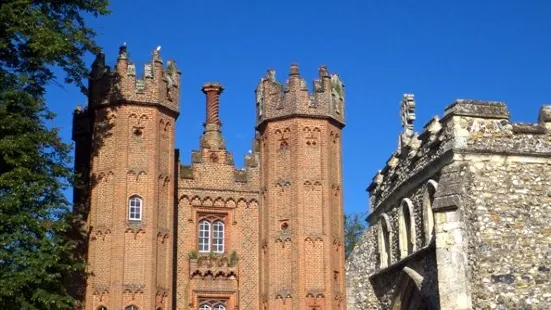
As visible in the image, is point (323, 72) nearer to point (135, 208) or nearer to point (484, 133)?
point (135, 208)

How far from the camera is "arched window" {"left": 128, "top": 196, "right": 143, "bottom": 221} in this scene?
102 feet

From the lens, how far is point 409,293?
22547mm

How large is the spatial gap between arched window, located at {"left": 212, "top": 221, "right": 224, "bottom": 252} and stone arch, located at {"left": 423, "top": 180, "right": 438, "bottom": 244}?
12.9 metres

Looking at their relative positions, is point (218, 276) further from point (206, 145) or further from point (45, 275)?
point (45, 275)

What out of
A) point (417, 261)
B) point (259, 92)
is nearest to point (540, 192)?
point (417, 261)

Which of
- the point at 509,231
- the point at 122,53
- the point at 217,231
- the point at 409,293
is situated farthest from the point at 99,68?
the point at 509,231

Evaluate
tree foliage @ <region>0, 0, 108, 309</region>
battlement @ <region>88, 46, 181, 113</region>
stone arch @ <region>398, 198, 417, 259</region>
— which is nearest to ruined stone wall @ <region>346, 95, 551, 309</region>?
stone arch @ <region>398, 198, 417, 259</region>

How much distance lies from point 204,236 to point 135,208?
3.11 metres

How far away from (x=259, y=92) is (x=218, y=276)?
7351 mm

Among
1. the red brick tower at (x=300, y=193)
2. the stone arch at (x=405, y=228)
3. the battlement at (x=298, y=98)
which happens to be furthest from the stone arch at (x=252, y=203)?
the stone arch at (x=405, y=228)

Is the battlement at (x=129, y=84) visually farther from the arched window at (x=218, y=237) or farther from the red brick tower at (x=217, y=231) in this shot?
the arched window at (x=218, y=237)

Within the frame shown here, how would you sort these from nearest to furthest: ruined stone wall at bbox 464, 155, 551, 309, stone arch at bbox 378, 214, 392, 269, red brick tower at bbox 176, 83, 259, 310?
ruined stone wall at bbox 464, 155, 551, 309
stone arch at bbox 378, 214, 392, 269
red brick tower at bbox 176, 83, 259, 310

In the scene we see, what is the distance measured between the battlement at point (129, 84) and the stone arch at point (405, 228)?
39.3ft

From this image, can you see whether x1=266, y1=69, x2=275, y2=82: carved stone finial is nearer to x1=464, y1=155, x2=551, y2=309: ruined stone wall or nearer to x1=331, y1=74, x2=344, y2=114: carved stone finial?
x1=331, y1=74, x2=344, y2=114: carved stone finial
